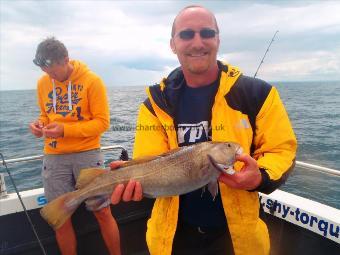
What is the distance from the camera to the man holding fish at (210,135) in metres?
2.58

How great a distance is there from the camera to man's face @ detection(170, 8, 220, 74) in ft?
9.23

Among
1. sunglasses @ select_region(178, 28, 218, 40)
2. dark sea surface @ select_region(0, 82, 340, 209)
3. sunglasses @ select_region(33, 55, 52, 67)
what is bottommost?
dark sea surface @ select_region(0, 82, 340, 209)

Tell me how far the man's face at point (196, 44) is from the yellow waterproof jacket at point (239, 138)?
198 mm

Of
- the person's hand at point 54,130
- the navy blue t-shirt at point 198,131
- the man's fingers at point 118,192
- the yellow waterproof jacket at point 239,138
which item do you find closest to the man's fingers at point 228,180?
the yellow waterproof jacket at point 239,138

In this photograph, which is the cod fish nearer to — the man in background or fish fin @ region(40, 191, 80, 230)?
fish fin @ region(40, 191, 80, 230)

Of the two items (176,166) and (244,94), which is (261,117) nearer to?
(244,94)

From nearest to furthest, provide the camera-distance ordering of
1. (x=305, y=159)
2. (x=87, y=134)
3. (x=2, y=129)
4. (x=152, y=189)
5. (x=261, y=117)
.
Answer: (x=261, y=117) < (x=152, y=189) < (x=87, y=134) < (x=305, y=159) < (x=2, y=129)

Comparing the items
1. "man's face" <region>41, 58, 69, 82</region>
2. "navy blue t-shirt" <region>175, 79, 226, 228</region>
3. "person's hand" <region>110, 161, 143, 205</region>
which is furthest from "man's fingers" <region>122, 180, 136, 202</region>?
"man's face" <region>41, 58, 69, 82</region>

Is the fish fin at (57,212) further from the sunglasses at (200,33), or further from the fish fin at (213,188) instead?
the sunglasses at (200,33)

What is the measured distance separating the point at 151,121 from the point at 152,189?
636 mm

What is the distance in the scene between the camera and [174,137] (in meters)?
2.89

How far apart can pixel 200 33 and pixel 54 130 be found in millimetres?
2465

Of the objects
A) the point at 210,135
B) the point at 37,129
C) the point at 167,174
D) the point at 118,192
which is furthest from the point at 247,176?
the point at 37,129

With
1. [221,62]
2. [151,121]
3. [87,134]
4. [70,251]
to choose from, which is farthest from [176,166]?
[70,251]
